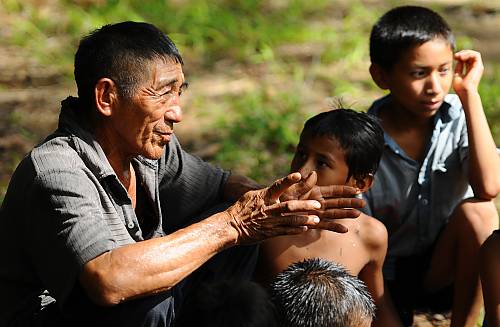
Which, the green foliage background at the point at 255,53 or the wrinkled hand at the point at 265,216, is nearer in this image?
the wrinkled hand at the point at 265,216

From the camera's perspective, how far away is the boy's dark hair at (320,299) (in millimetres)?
2750

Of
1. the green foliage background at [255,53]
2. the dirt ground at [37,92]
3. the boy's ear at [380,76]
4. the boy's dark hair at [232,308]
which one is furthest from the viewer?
the green foliage background at [255,53]

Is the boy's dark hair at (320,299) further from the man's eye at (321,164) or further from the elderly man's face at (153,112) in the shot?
the elderly man's face at (153,112)

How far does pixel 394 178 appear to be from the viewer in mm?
3945

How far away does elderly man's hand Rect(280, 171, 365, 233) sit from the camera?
2980 millimetres

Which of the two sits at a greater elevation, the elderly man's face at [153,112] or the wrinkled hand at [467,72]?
the elderly man's face at [153,112]

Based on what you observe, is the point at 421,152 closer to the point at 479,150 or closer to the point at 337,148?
the point at 479,150

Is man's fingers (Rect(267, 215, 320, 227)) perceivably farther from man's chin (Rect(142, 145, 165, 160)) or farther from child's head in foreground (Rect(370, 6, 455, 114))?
child's head in foreground (Rect(370, 6, 455, 114))

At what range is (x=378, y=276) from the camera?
3482mm

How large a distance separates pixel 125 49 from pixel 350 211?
0.98 metres

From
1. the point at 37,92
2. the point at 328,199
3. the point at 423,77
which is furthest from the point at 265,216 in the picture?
the point at 37,92

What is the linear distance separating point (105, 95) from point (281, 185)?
2.32ft

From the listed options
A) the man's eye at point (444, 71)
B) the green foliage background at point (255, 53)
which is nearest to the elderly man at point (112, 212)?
the man's eye at point (444, 71)

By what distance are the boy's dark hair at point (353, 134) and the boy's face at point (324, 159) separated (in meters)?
0.02
